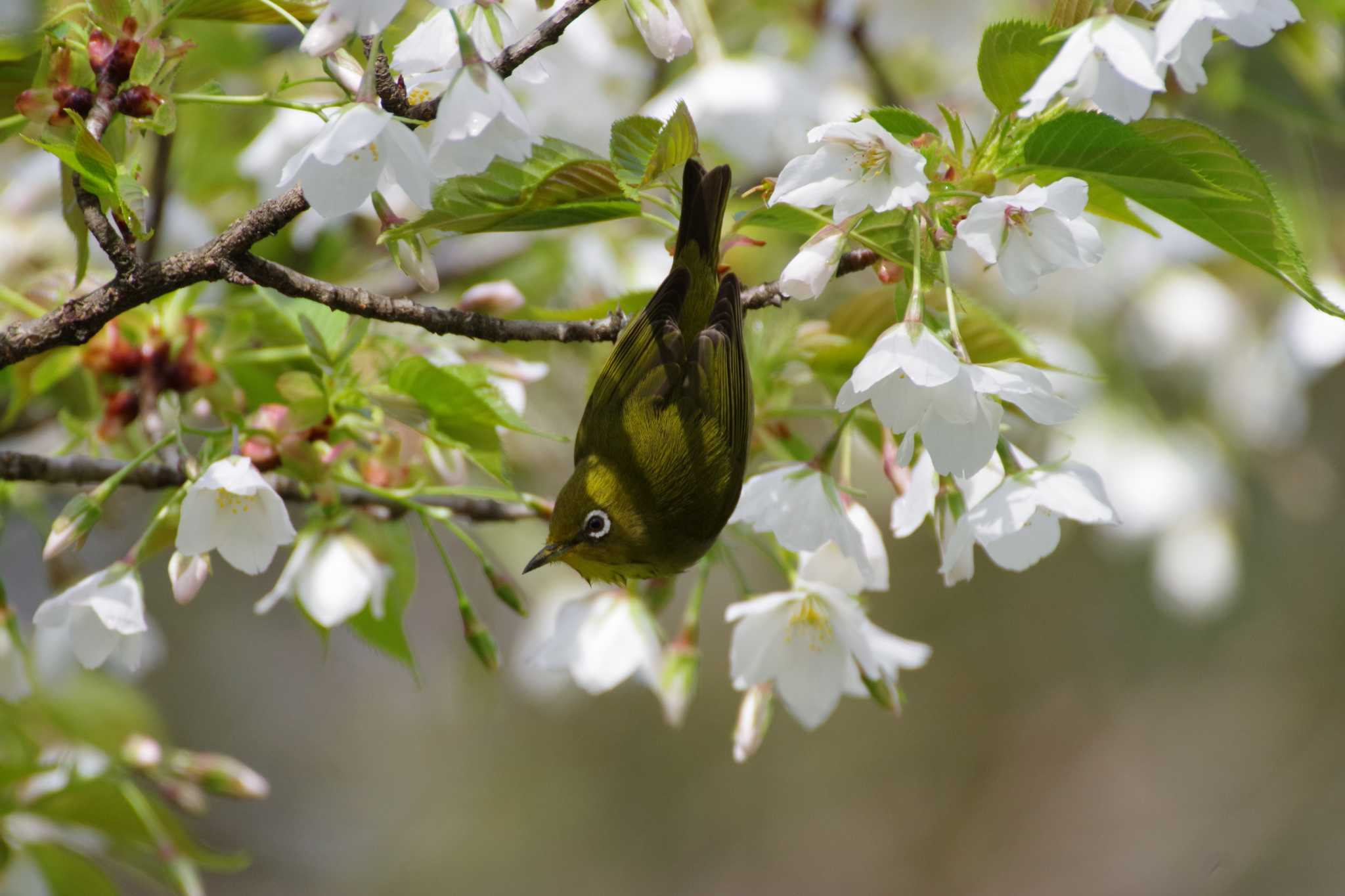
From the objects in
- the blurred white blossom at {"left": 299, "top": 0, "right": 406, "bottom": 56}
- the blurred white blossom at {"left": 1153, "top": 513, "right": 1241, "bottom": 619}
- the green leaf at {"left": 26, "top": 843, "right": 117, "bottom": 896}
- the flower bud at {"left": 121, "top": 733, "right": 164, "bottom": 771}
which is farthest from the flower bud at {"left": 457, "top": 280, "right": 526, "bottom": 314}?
the blurred white blossom at {"left": 1153, "top": 513, "right": 1241, "bottom": 619}

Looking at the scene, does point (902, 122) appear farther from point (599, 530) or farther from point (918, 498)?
point (599, 530)

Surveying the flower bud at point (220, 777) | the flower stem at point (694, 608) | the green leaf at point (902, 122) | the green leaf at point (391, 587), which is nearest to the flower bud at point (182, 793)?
the flower bud at point (220, 777)

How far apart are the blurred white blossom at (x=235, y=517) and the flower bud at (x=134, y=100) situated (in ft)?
1.17

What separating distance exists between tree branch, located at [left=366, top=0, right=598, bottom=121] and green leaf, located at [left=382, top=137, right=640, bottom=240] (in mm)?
73

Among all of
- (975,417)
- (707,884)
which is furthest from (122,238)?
(707,884)

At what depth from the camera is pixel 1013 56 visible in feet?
3.52

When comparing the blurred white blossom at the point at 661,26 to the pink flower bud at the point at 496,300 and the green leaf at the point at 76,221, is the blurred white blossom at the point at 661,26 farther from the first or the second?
the green leaf at the point at 76,221

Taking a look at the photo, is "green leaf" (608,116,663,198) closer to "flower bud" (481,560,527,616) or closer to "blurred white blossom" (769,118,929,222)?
"blurred white blossom" (769,118,929,222)

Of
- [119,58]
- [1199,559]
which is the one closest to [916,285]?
[119,58]

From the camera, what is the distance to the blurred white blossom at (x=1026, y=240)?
104 cm

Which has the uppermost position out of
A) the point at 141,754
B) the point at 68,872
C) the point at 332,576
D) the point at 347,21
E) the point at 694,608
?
the point at 347,21

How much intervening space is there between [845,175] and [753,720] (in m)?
0.72

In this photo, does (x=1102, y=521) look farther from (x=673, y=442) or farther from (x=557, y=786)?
(x=557, y=786)

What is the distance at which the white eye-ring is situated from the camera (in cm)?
156
